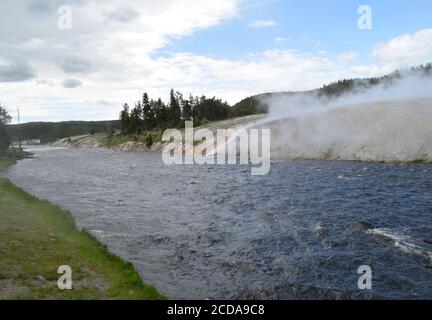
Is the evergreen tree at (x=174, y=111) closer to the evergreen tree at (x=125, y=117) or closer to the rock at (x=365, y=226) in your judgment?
the evergreen tree at (x=125, y=117)

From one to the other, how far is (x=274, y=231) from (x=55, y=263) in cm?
1175

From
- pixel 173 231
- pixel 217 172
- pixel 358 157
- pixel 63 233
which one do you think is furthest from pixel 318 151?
pixel 63 233

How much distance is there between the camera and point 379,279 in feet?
49.1

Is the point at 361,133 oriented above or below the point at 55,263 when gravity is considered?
above

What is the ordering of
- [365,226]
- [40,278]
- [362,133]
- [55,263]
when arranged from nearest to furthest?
[40,278], [55,263], [365,226], [362,133]

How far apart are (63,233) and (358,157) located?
133 feet

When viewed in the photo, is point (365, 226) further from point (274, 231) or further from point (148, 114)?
point (148, 114)

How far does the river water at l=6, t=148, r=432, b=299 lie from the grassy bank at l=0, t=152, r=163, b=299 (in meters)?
1.25

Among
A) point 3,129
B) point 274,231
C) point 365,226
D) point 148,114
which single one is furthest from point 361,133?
point 148,114

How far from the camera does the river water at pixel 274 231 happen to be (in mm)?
15062

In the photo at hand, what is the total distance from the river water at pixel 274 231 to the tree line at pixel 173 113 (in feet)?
336

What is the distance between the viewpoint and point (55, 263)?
1636 centimetres

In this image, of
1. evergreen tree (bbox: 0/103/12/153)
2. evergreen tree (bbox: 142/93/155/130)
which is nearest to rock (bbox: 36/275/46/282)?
evergreen tree (bbox: 0/103/12/153)

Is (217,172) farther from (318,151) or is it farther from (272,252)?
(272,252)
